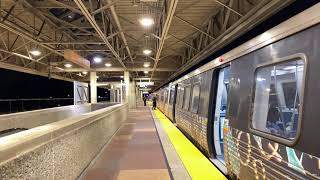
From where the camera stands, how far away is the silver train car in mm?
2998

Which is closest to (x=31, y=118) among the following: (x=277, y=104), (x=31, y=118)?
(x=31, y=118)

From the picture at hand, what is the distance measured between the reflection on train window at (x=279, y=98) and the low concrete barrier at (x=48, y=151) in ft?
8.14

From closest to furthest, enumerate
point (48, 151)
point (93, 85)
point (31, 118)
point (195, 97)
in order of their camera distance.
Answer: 1. point (48, 151)
2. point (31, 118)
3. point (195, 97)
4. point (93, 85)

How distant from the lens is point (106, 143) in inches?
432

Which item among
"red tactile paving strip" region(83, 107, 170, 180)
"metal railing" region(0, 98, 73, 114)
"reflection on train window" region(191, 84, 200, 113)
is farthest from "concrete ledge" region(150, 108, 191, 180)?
"metal railing" region(0, 98, 73, 114)

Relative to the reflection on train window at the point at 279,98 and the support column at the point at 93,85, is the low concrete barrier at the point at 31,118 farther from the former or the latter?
the support column at the point at 93,85

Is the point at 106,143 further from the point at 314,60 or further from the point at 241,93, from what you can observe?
the point at 314,60

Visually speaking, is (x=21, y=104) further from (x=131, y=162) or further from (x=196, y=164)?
(x=196, y=164)

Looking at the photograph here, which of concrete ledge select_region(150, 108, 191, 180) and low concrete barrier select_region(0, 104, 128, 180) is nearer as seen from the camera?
low concrete barrier select_region(0, 104, 128, 180)

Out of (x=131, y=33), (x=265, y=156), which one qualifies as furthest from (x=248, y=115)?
(x=131, y=33)

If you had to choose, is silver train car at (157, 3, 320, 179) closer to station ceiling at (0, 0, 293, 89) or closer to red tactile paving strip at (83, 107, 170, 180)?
red tactile paving strip at (83, 107, 170, 180)

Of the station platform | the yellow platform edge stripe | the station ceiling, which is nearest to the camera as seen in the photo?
the yellow platform edge stripe

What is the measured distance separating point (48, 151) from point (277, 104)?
2637mm

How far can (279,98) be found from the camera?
3.77 metres
